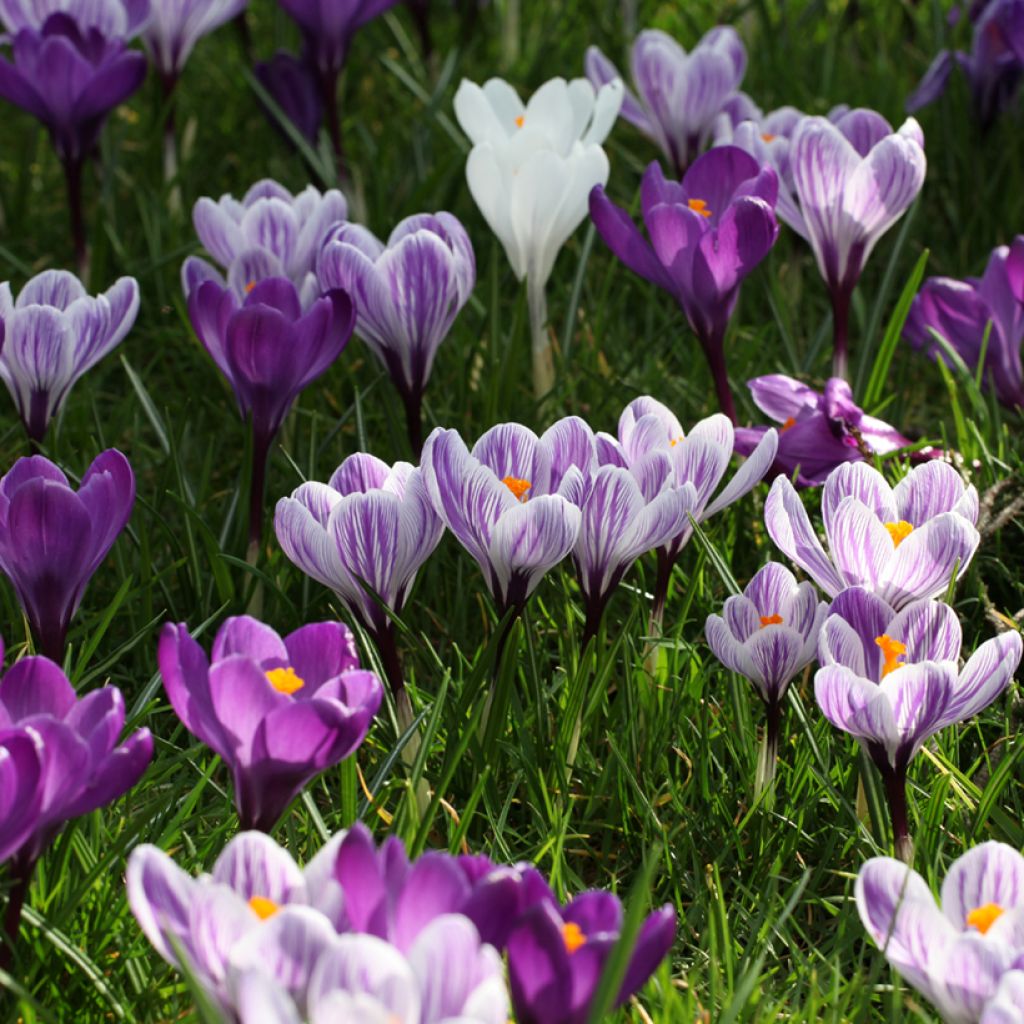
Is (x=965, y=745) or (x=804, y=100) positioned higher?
(x=804, y=100)

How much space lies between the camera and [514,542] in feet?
5.06

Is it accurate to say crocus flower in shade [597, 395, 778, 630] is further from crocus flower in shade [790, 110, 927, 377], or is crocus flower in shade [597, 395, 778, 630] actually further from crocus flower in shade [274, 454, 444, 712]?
crocus flower in shade [790, 110, 927, 377]

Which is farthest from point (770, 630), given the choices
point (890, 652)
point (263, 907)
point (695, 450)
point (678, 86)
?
point (678, 86)

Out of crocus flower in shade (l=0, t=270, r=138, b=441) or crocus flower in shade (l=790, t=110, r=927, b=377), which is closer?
crocus flower in shade (l=0, t=270, r=138, b=441)

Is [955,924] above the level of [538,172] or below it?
below

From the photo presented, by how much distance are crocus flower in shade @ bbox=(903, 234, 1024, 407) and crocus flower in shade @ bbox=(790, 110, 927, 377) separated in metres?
0.20

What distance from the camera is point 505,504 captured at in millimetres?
1544

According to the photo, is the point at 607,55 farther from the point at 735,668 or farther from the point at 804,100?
the point at 735,668

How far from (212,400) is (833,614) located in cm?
152

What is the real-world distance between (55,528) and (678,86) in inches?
66.5

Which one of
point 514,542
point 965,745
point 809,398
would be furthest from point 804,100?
point 514,542

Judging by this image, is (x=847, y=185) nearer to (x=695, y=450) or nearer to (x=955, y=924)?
(x=695, y=450)

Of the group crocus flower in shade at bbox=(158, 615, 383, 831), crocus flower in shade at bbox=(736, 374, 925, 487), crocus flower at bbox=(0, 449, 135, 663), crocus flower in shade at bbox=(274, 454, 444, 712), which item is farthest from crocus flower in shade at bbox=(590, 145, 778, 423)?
crocus flower in shade at bbox=(158, 615, 383, 831)

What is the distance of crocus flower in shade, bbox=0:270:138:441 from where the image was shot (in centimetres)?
194
